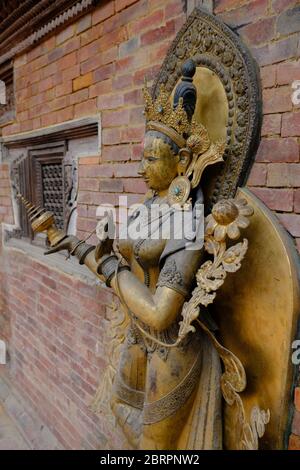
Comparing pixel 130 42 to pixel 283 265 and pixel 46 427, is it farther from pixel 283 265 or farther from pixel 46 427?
pixel 46 427

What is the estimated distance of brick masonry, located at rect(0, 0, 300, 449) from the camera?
1121 mm

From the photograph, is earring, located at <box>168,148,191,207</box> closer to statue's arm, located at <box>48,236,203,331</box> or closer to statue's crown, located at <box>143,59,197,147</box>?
statue's crown, located at <box>143,59,197,147</box>

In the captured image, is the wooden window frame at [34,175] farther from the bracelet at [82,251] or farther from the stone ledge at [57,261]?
the bracelet at [82,251]

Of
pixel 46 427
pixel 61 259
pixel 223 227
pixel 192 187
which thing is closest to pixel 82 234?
pixel 61 259

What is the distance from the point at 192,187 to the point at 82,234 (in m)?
1.02

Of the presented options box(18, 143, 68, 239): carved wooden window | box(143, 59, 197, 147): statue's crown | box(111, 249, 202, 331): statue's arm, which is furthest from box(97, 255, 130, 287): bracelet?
box(18, 143, 68, 239): carved wooden window

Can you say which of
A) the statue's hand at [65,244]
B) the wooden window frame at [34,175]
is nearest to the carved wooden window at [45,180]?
the wooden window frame at [34,175]

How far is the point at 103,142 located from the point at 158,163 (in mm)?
745

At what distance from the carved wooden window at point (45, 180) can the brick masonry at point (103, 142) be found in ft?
0.58

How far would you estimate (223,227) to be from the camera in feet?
3.43

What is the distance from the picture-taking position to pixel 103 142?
1.84 metres

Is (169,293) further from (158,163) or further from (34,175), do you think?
(34,175)

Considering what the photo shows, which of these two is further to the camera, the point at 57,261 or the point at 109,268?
the point at 57,261

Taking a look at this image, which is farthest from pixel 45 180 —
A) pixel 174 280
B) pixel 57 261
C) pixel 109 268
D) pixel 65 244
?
pixel 174 280
